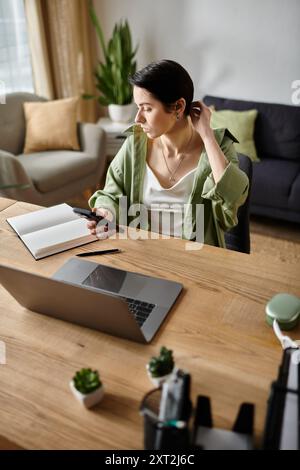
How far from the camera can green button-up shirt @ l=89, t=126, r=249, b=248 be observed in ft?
4.43

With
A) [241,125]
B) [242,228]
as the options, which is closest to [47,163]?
[241,125]

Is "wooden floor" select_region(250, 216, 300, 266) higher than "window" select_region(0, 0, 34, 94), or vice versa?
"window" select_region(0, 0, 34, 94)

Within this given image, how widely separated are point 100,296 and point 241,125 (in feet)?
8.03

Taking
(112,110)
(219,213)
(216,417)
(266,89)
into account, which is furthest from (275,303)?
(112,110)

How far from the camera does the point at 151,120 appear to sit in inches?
54.1

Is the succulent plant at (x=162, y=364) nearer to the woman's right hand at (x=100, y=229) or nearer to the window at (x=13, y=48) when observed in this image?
the woman's right hand at (x=100, y=229)

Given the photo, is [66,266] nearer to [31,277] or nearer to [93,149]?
[31,277]

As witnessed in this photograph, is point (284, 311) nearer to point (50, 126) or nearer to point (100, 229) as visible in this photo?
point (100, 229)

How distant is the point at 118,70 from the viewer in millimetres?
3422

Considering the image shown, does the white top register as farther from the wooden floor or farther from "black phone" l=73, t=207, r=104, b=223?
the wooden floor

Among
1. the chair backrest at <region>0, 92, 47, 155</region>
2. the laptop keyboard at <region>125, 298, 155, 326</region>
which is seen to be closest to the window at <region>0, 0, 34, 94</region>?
the chair backrest at <region>0, 92, 47, 155</region>

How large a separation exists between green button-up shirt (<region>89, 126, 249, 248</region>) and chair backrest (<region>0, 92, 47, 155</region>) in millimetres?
1765

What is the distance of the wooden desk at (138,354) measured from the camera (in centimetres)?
77
